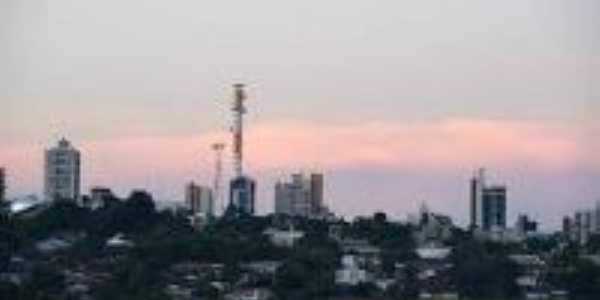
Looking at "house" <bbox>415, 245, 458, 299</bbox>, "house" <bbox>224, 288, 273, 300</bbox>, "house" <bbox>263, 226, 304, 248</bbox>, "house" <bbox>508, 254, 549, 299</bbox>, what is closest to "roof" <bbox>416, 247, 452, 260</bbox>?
"house" <bbox>415, 245, 458, 299</bbox>

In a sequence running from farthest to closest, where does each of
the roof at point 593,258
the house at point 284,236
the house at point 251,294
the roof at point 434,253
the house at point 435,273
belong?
the roof at point 434,253 → the house at point 284,236 → the roof at point 593,258 → the house at point 435,273 → the house at point 251,294

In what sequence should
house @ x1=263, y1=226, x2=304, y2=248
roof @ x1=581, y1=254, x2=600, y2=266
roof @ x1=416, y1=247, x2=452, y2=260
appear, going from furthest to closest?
roof @ x1=416, y1=247, x2=452, y2=260, house @ x1=263, y1=226, x2=304, y2=248, roof @ x1=581, y1=254, x2=600, y2=266

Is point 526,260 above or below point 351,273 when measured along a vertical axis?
above

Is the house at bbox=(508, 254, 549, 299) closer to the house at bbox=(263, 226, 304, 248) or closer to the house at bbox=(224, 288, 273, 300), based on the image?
the house at bbox=(263, 226, 304, 248)

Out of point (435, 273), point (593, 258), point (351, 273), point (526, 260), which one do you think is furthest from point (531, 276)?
point (351, 273)

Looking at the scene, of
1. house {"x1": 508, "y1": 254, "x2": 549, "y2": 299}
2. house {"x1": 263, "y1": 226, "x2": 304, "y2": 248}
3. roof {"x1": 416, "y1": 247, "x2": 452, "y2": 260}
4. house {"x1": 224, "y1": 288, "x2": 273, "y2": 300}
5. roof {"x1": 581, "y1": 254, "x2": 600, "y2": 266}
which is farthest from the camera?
roof {"x1": 416, "y1": 247, "x2": 452, "y2": 260}

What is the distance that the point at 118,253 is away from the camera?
38.8 metres

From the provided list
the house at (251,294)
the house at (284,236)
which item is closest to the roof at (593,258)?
the house at (284,236)

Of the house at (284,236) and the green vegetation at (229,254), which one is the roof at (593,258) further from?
the house at (284,236)

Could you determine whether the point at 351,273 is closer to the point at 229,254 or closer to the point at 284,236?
the point at 229,254

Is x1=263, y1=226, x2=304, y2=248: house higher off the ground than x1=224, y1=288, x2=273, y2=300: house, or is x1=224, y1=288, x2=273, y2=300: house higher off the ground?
x1=263, y1=226, x2=304, y2=248: house

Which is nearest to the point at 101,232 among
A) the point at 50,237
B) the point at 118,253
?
the point at 50,237

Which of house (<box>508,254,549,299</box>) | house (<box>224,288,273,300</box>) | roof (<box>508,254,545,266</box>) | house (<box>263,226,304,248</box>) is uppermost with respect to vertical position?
house (<box>263,226,304,248</box>)

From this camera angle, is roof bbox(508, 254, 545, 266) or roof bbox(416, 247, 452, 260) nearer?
roof bbox(508, 254, 545, 266)
